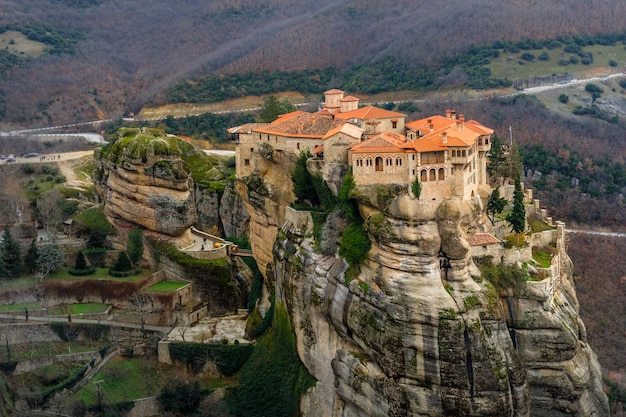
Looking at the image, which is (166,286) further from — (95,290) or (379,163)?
(379,163)

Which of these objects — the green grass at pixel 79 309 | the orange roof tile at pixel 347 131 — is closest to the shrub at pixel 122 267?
the green grass at pixel 79 309

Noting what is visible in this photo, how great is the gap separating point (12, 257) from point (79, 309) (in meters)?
4.98

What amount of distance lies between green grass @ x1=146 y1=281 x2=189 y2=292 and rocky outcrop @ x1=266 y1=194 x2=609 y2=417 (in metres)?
11.9

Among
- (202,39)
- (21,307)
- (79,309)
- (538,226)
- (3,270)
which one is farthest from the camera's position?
(202,39)

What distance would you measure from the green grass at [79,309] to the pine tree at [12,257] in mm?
Result: 3342

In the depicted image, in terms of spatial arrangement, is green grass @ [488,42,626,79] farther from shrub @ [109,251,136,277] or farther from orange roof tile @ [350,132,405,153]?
orange roof tile @ [350,132,405,153]

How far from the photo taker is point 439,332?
40.0m

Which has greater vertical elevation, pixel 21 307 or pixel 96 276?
pixel 96 276

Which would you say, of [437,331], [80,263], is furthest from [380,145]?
[80,263]

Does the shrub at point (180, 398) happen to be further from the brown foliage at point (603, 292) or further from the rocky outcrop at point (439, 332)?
the brown foliage at point (603, 292)

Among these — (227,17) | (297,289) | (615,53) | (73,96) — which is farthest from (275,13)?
(297,289)

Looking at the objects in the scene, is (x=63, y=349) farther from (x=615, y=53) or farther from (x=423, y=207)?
(x=615, y=53)

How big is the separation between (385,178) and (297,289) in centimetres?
751

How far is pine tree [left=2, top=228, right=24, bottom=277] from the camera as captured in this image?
5331 centimetres
